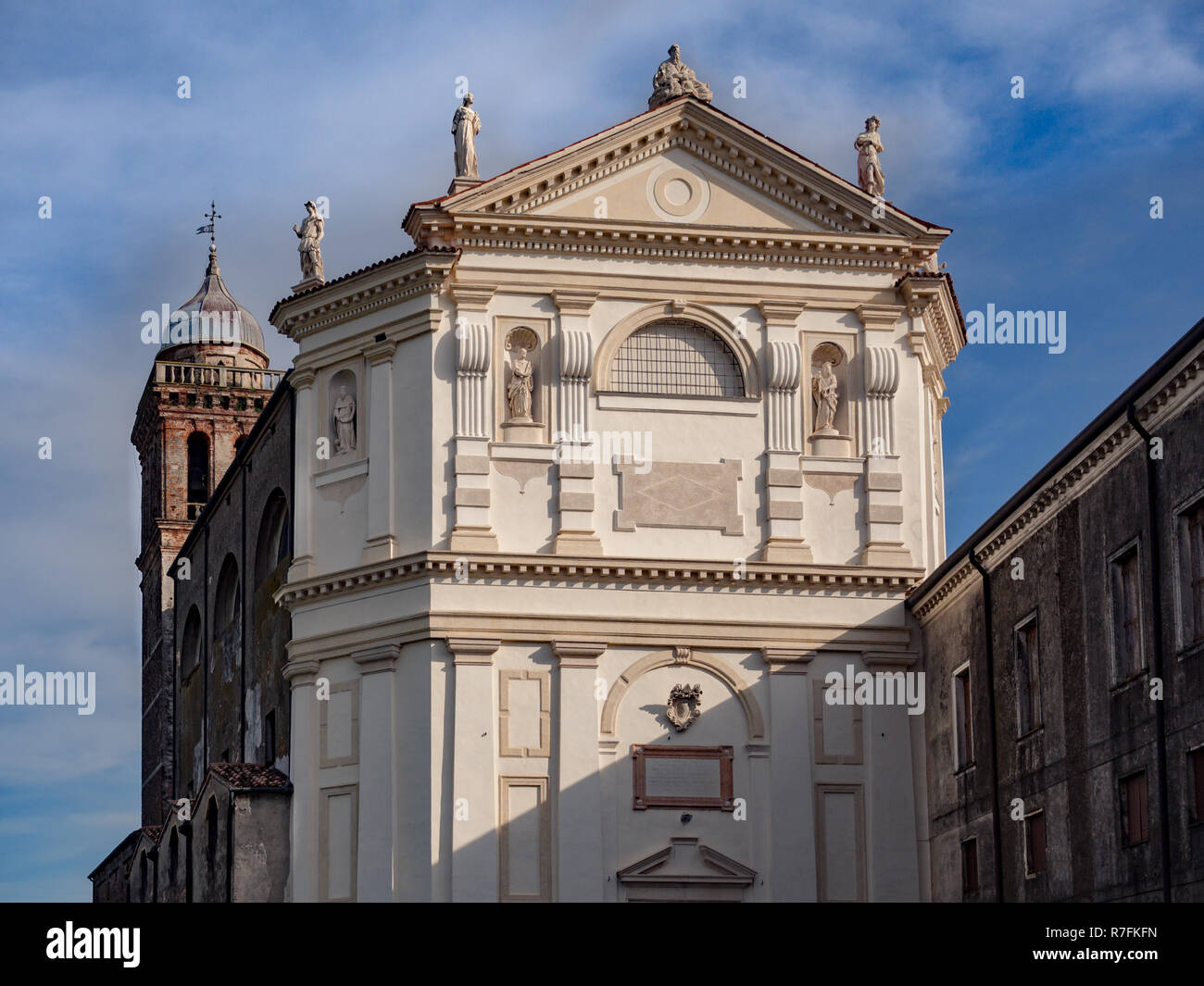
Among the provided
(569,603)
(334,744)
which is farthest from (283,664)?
(569,603)

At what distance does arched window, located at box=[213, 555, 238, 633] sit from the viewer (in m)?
50.9

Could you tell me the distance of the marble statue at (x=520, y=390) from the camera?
39.1 metres

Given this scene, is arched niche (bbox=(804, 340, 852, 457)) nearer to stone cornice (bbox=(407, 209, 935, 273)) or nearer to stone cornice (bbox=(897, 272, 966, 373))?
stone cornice (bbox=(897, 272, 966, 373))

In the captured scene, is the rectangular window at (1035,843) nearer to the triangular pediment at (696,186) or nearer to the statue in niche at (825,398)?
the statue in niche at (825,398)

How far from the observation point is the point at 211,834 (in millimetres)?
41438

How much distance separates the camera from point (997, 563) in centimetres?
3412

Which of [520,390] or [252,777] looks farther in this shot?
[252,777]

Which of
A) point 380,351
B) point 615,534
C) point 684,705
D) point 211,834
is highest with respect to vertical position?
point 380,351

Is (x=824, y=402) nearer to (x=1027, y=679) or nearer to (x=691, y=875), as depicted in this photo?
(x=1027, y=679)

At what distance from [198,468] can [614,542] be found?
3665 cm

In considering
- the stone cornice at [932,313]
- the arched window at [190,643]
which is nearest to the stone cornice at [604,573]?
the stone cornice at [932,313]

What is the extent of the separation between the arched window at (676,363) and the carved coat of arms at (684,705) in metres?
5.46

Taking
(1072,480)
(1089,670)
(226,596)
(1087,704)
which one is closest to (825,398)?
(1072,480)
